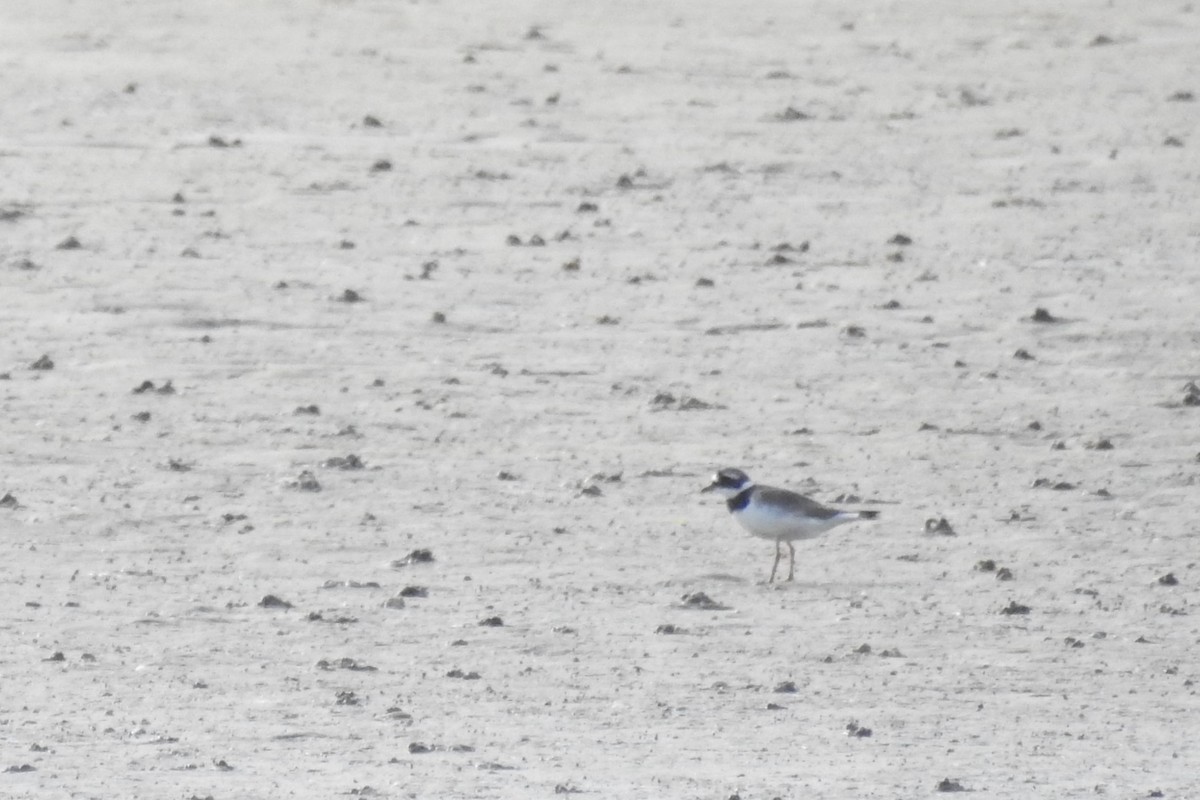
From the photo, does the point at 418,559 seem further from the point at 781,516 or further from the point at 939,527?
the point at 939,527

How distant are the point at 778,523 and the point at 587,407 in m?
2.87

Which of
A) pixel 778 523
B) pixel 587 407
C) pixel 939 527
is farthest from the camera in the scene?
pixel 587 407

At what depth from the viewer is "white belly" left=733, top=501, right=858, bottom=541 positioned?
1037 centimetres

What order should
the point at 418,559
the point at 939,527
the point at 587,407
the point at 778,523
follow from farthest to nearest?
the point at 587,407, the point at 939,527, the point at 418,559, the point at 778,523

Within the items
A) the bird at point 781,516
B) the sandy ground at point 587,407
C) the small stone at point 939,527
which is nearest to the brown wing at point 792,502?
the bird at point 781,516

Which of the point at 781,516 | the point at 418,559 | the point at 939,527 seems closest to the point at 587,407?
the point at 939,527

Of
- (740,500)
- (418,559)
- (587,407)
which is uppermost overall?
(740,500)

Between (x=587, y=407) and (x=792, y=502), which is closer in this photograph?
(x=792, y=502)

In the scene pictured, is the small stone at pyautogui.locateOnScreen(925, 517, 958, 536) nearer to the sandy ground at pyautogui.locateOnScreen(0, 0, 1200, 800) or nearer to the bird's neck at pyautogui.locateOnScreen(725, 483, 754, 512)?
the sandy ground at pyautogui.locateOnScreen(0, 0, 1200, 800)

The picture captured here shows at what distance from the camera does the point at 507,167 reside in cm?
1838

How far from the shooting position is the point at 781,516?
10.4m

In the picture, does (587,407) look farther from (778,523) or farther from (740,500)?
(778,523)

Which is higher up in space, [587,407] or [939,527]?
[939,527]

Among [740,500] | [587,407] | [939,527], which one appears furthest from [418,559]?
[587,407]
